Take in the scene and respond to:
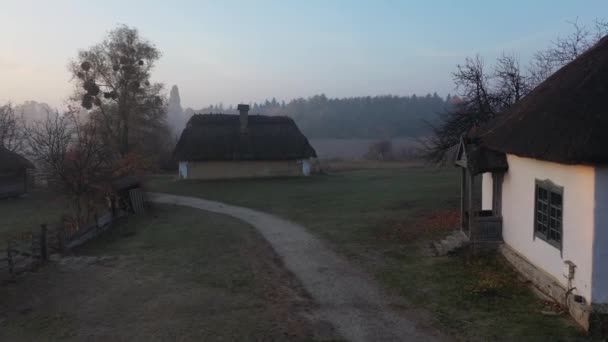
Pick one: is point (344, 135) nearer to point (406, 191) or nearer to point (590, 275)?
point (406, 191)

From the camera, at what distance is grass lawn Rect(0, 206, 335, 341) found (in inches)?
358

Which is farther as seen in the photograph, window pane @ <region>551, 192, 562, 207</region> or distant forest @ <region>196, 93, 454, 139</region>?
distant forest @ <region>196, 93, 454, 139</region>

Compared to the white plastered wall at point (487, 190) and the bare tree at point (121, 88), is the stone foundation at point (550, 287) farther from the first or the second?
the bare tree at point (121, 88)

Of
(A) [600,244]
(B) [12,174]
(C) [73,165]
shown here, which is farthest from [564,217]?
(B) [12,174]

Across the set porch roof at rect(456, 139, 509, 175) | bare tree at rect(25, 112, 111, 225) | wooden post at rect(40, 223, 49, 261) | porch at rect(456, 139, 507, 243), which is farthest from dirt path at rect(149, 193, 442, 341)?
bare tree at rect(25, 112, 111, 225)

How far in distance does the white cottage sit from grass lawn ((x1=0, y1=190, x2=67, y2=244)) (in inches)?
676

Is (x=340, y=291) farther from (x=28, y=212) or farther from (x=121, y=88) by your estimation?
(x=121, y=88)

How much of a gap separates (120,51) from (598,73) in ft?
131

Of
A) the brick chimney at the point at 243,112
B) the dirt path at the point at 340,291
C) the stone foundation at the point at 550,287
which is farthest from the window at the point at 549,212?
the brick chimney at the point at 243,112

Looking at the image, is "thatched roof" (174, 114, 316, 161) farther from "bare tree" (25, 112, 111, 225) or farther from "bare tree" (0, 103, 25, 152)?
"bare tree" (25, 112, 111, 225)

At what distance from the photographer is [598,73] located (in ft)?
33.9

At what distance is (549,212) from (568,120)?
2168mm

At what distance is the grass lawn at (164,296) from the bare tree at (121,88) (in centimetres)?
2771

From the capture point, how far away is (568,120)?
9758 mm
